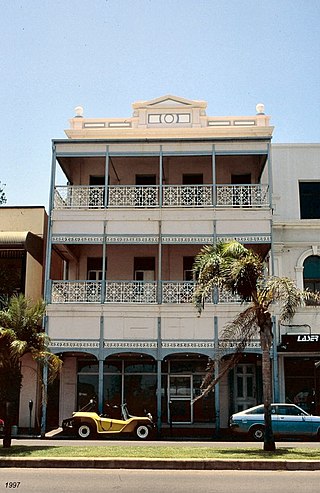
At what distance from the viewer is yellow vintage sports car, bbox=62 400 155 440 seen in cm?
2064

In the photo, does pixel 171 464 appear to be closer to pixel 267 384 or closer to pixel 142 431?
pixel 267 384

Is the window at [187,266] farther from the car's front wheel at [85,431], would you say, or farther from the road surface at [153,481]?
the road surface at [153,481]

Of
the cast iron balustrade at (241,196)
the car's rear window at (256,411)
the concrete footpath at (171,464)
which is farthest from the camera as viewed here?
the cast iron balustrade at (241,196)

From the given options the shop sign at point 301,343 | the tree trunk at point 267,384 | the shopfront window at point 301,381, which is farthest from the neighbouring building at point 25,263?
the tree trunk at point 267,384

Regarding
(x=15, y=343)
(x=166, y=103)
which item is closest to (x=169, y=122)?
(x=166, y=103)

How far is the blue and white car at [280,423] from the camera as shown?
2034 centimetres

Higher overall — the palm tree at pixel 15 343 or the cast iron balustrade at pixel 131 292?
the cast iron balustrade at pixel 131 292

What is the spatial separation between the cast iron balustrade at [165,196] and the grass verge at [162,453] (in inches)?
424

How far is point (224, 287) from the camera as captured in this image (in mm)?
17188

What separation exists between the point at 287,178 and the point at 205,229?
5.33 m

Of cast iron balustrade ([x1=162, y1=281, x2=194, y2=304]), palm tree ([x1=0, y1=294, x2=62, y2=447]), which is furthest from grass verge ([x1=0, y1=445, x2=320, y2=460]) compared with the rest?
cast iron balustrade ([x1=162, y1=281, x2=194, y2=304])

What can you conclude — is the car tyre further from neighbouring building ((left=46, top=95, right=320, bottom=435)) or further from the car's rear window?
neighbouring building ((left=46, top=95, right=320, bottom=435))

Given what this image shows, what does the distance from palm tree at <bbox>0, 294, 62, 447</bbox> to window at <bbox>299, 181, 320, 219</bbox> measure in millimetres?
13565

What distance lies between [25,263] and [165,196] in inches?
240
